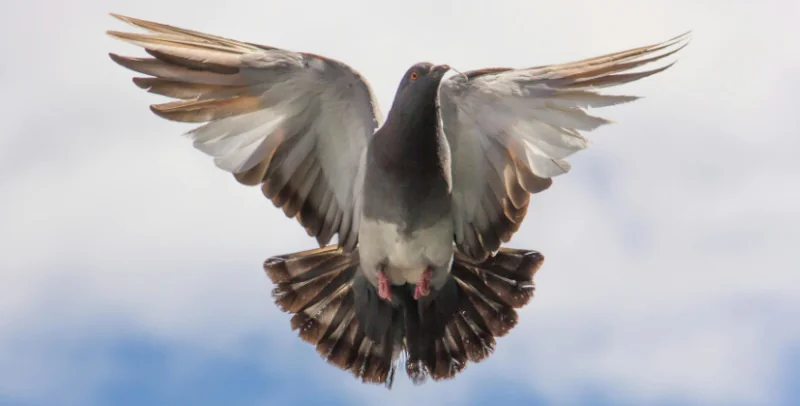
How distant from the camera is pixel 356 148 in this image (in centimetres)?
884

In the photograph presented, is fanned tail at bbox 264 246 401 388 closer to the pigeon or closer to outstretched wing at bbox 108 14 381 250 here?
the pigeon

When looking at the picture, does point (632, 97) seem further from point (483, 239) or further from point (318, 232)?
point (318, 232)

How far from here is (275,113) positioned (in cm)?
855

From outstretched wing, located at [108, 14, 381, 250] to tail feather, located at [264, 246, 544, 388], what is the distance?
1.34ft

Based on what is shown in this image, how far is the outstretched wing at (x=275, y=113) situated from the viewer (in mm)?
7969

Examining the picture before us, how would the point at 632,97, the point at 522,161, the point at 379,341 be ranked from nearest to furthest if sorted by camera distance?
the point at 632,97 < the point at 522,161 < the point at 379,341

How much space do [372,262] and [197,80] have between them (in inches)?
77.7

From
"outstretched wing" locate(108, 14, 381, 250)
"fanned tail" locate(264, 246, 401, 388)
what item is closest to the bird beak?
"outstretched wing" locate(108, 14, 381, 250)

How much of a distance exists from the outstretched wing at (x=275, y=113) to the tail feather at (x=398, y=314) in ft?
1.34

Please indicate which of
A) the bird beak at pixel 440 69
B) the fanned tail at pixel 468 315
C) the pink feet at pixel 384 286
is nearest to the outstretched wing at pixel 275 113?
the pink feet at pixel 384 286

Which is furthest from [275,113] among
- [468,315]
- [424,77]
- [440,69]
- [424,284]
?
[468,315]

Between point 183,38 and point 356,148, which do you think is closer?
point 183,38

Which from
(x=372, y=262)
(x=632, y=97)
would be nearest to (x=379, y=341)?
(x=372, y=262)

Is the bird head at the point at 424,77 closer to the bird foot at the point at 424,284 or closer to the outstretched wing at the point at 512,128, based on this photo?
the outstretched wing at the point at 512,128
